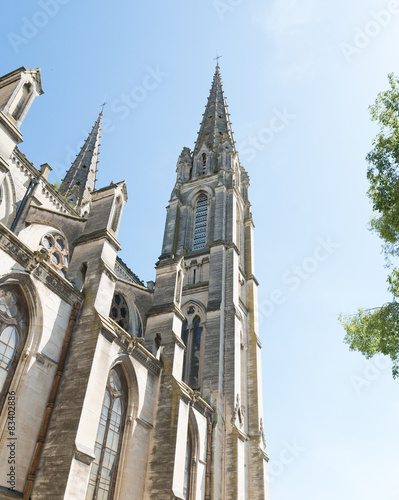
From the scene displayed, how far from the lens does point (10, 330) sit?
11.0 metres

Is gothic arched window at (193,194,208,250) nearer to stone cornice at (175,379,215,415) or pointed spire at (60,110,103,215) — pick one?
pointed spire at (60,110,103,215)

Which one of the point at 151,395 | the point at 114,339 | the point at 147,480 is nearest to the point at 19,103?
the point at 114,339

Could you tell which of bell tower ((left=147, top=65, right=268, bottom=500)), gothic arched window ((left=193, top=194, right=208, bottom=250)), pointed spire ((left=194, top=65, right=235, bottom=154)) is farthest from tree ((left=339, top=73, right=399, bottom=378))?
pointed spire ((left=194, top=65, right=235, bottom=154))

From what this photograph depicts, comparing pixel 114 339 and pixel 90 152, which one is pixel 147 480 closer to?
pixel 114 339

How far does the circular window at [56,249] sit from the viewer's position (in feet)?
63.2

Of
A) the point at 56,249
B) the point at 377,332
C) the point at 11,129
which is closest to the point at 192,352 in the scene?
the point at 56,249

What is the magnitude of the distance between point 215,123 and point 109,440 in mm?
34146

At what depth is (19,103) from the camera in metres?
14.0

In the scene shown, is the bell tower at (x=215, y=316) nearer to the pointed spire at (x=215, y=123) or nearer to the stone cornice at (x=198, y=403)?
the stone cornice at (x=198, y=403)

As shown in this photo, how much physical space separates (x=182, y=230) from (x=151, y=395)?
55.0 feet

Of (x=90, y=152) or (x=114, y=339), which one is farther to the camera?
(x=90, y=152)

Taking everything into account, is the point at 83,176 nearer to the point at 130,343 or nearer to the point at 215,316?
the point at 215,316

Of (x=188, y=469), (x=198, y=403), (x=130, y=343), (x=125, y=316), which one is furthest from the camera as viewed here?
(x=125, y=316)

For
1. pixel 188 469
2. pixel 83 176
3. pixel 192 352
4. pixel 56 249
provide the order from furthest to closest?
1. pixel 83 176
2. pixel 192 352
3. pixel 56 249
4. pixel 188 469
